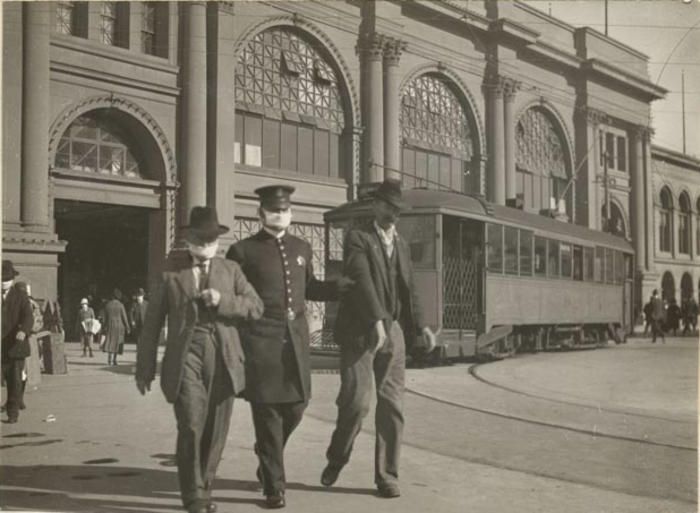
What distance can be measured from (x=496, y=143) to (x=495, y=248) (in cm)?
161

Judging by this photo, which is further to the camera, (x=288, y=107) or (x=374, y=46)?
(x=374, y=46)

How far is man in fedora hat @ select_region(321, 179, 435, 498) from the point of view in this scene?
475cm

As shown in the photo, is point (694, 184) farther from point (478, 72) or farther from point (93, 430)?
point (93, 430)

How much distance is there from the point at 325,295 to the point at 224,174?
3.19 metres

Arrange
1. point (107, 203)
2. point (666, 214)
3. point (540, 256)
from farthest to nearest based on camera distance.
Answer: point (540, 256)
point (666, 214)
point (107, 203)

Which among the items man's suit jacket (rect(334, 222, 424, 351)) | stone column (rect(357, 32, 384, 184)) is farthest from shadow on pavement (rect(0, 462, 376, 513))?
stone column (rect(357, 32, 384, 184))

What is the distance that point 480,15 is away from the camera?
10234 millimetres

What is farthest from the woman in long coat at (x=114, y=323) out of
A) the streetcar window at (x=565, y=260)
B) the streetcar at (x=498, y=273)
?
the streetcar window at (x=565, y=260)

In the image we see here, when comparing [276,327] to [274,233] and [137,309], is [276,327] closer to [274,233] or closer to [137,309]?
[274,233]

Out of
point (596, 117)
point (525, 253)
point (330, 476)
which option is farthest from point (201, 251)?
point (525, 253)

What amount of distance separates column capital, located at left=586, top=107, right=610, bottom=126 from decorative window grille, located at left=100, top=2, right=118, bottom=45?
21.4 feet

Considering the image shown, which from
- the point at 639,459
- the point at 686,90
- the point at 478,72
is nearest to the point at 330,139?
the point at 478,72

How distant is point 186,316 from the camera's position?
14.4ft

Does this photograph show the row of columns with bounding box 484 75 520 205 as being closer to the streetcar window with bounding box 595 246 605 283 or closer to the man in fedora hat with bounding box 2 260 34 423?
the streetcar window with bounding box 595 246 605 283
